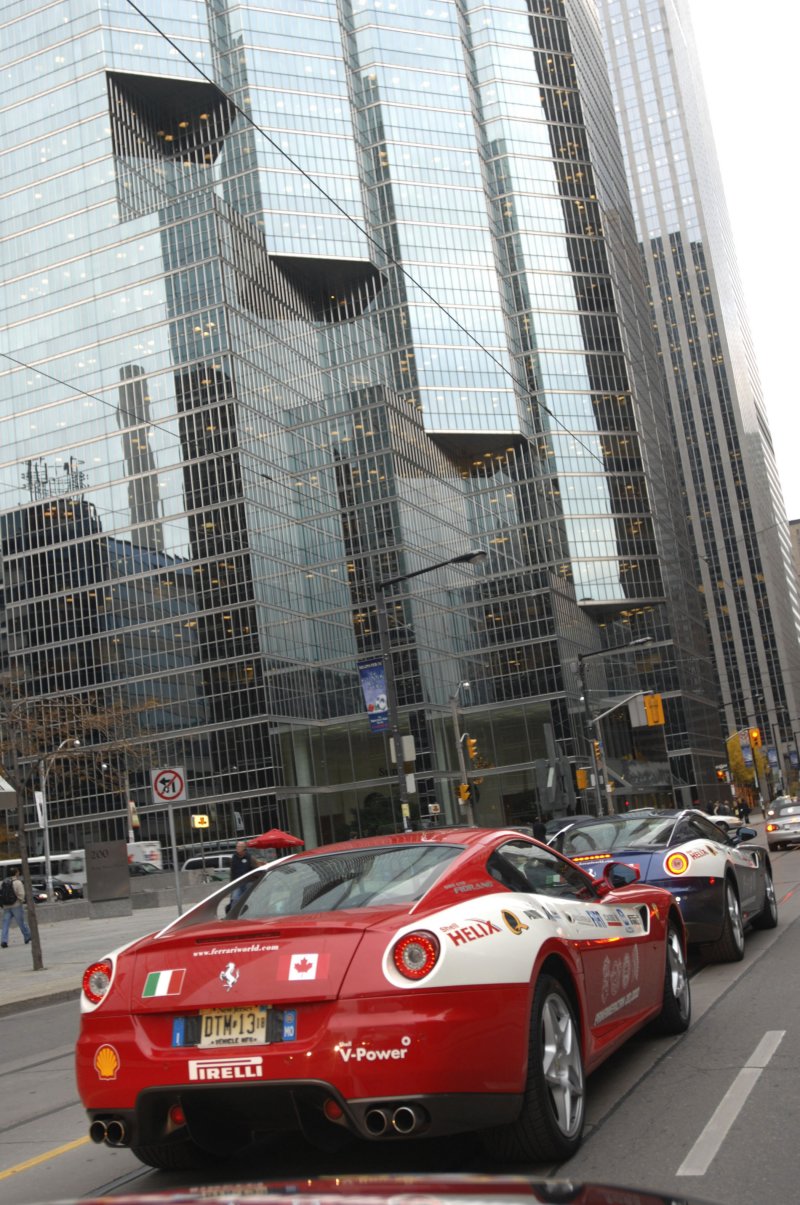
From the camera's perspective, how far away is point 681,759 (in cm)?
10706

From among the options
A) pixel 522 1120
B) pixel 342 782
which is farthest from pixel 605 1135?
pixel 342 782

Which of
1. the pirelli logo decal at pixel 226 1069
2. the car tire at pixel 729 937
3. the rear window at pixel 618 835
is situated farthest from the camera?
the rear window at pixel 618 835

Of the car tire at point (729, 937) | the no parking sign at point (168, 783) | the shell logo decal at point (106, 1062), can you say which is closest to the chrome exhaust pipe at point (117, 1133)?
the shell logo decal at point (106, 1062)

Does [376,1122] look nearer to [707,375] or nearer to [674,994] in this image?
[674,994]

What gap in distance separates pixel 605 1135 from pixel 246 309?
9031 cm

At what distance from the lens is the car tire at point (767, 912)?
12.1m

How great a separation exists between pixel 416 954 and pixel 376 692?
24.4 meters

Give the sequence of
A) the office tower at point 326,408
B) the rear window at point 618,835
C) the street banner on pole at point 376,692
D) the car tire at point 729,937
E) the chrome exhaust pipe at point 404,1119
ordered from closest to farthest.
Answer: the chrome exhaust pipe at point 404,1119
the car tire at point 729,937
the rear window at point 618,835
the street banner on pole at point 376,692
the office tower at point 326,408

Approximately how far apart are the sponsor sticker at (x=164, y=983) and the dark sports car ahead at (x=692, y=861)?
5617 mm

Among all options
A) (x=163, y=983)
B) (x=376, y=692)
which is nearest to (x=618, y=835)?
(x=163, y=983)

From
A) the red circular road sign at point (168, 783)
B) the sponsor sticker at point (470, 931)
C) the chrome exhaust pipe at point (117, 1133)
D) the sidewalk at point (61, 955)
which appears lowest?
the sidewalk at point (61, 955)

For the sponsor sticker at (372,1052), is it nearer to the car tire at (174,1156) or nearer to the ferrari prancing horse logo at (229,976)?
the ferrari prancing horse logo at (229,976)

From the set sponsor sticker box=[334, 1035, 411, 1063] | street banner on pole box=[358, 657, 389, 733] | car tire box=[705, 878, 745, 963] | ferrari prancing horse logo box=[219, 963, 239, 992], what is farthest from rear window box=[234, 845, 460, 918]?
street banner on pole box=[358, 657, 389, 733]

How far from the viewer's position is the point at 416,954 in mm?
4355
